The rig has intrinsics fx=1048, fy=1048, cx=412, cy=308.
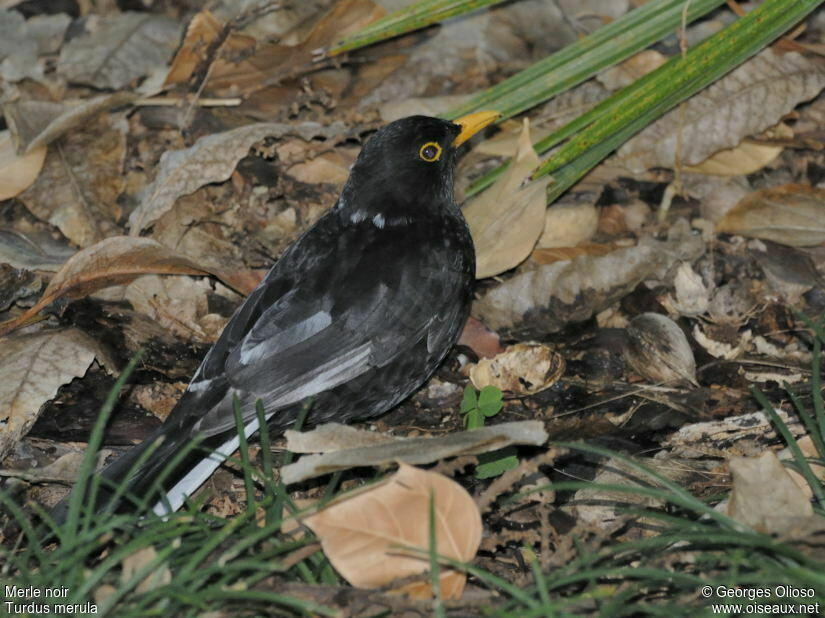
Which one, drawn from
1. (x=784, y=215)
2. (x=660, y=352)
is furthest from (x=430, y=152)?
(x=784, y=215)

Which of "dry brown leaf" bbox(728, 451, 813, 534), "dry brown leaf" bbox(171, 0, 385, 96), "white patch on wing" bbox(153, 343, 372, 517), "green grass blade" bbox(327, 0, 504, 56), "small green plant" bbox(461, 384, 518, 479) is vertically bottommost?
"small green plant" bbox(461, 384, 518, 479)

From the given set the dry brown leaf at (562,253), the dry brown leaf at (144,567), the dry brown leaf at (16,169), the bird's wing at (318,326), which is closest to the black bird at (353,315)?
the bird's wing at (318,326)

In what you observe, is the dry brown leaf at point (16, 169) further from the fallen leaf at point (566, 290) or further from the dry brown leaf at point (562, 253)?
the dry brown leaf at point (562, 253)

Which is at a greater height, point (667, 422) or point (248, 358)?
point (248, 358)

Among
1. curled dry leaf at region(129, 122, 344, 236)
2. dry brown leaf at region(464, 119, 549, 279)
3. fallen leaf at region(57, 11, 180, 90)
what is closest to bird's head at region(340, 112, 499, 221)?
dry brown leaf at region(464, 119, 549, 279)

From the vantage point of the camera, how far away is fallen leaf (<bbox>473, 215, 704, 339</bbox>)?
465cm

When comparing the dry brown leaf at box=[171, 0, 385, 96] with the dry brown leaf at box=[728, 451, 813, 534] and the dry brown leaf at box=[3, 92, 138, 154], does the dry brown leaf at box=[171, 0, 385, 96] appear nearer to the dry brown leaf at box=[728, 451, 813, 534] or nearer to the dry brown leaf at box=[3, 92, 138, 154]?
the dry brown leaf at box=[3, 92, 138, 154]

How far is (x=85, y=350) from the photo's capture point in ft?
13.8

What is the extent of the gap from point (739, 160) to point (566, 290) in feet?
4.37

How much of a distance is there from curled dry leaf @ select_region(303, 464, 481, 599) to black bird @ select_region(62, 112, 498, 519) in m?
0.78

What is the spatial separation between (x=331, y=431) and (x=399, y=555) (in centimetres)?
55

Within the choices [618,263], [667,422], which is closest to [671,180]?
[618,263]

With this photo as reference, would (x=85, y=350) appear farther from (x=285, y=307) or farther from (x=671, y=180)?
(x=671, y=180)

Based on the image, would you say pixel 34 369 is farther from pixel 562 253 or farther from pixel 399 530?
pixel 562 253
